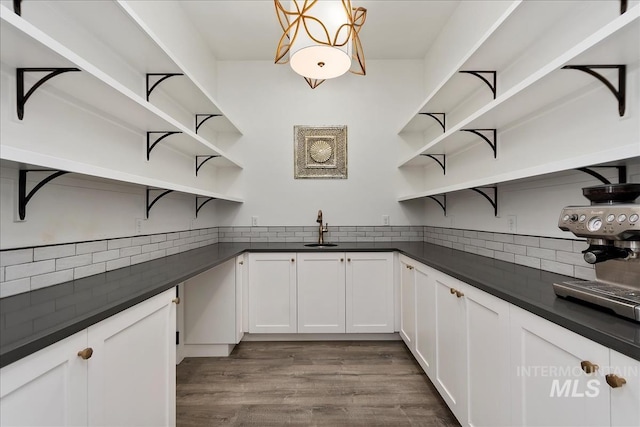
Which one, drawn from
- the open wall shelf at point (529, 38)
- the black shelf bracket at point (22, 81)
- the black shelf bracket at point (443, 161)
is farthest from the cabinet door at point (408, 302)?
the black shelf bracket at point (22, 81)

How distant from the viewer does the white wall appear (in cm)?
325

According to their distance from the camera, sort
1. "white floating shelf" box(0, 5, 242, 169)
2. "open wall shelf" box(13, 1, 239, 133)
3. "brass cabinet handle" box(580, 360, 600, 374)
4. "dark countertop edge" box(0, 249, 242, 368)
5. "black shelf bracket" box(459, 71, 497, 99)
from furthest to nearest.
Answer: "black shelf bracket" box(459, 71, 497, 99)
"open wall shelf" box(13, 1, 239, 133)
"white floating shelf" box(0, 5, 242, 169)
"brass cabinet handle" box(580, 360, 600, 374)
"dark countertop edge" box(0, 249, 242, 368)

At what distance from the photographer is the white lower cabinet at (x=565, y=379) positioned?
2.31 feet

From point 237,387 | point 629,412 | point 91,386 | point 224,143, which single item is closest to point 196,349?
point 237,387

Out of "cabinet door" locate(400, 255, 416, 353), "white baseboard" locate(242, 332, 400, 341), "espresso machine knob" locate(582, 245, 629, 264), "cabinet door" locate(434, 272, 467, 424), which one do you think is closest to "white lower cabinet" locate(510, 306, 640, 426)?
"espresso machine knob" locate(582, 245, 629, 264)

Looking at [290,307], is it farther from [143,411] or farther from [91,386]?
[91,386]

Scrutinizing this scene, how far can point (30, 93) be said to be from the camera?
43.9 inches

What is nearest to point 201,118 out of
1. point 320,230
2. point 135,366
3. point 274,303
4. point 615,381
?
point 320,230

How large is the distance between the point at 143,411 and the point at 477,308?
5.11 feet

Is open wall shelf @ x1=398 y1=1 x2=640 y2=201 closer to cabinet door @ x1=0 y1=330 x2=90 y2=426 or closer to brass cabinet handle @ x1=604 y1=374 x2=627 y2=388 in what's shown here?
brass cabinet handle @ x1=604 y1=374 x2=627 y2=388

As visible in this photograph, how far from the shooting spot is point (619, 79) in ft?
3.65

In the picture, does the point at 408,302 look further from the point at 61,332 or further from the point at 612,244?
the point at 61,332

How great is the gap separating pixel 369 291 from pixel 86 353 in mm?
2168

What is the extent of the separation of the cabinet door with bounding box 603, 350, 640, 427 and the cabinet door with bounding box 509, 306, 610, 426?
0.07 ft
